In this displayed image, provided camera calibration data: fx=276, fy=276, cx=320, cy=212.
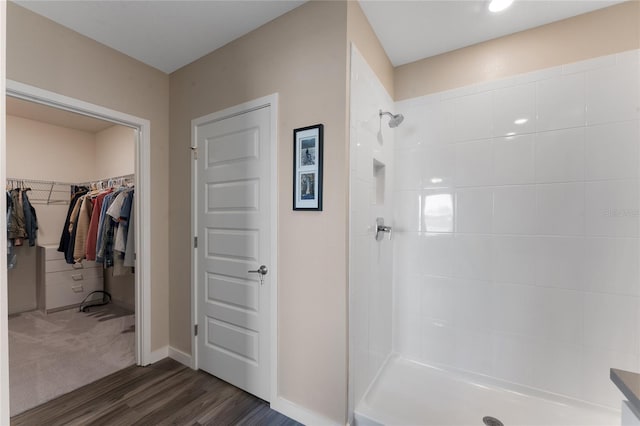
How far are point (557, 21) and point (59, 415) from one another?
4117mm

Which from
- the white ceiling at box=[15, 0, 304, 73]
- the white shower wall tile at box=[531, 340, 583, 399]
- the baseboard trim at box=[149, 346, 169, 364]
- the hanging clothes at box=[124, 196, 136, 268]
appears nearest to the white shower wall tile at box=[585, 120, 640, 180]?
the white shower wall tile at box=[531, 340, 583, 399]

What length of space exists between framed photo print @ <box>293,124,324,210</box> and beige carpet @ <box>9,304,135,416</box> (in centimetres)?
215

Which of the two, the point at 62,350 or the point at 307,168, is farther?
the point at 62,350

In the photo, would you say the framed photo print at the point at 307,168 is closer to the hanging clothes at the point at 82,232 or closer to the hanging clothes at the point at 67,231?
the hanging clothes at the point at 82,232

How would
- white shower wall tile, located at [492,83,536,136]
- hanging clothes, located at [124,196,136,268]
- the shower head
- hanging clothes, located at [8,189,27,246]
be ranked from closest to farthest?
white shower wall tile, located at [492,83,536,136] < the shower head < hanging clothes, located at [124,196,136,268] < hanging clothes, located at [8,189,27,246]

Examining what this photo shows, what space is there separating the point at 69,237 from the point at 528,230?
4854 mm

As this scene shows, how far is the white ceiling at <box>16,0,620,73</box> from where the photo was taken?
5.58ft

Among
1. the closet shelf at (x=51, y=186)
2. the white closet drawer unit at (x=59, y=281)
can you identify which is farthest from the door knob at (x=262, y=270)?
the white closet drawer unit at (x=59, y=281)

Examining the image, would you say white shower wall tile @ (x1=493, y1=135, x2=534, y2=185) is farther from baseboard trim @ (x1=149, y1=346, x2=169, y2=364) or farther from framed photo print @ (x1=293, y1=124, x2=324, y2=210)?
baseboard trim @ (x1=149, y1=346, x2=169, y2=364)

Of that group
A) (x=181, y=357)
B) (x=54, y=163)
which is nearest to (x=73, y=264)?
(x=54, y=163)

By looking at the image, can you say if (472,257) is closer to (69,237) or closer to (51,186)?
(69,237)

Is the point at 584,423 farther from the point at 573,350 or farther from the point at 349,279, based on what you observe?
the point at 349,279

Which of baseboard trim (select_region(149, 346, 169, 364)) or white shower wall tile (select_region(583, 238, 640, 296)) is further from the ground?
white shower wall tile (select_region(583, 238, 640, 296))

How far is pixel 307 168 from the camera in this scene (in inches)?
66.7
